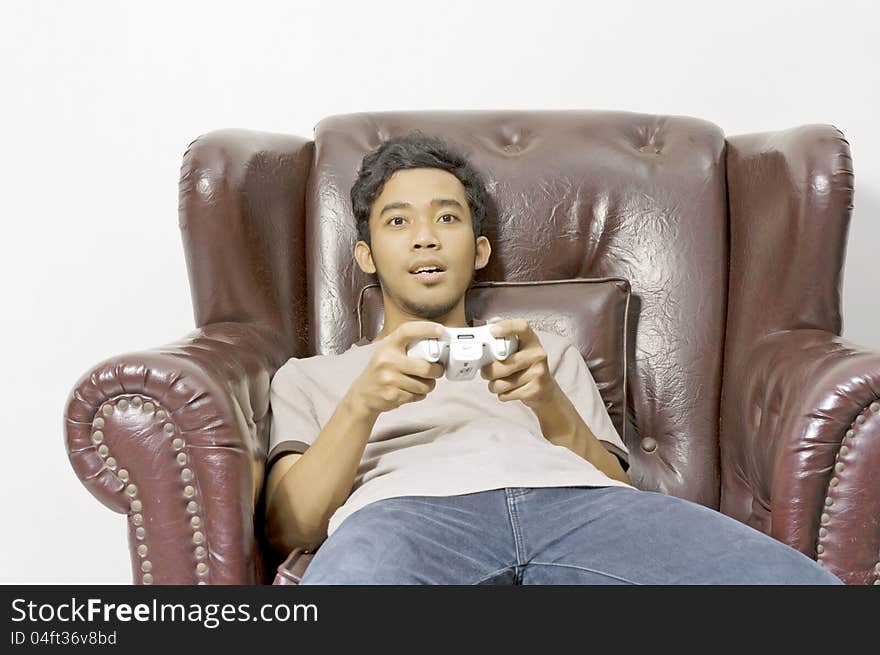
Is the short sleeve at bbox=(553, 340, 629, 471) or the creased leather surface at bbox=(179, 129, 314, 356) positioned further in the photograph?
the creased leather surface at bbox=(179, 129, 314, 356)

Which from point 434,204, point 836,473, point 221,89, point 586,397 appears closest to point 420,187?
point 434,204

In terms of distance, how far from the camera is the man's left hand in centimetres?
162

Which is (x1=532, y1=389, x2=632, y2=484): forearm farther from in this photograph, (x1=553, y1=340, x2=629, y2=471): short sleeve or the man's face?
the man's face

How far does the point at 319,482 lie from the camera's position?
65.6 inches

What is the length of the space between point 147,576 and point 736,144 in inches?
57.9

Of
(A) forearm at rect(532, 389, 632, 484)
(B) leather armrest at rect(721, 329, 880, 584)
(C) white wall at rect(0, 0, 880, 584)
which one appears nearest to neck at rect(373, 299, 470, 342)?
(A) forearm at rect(532, 389, 632, 484)

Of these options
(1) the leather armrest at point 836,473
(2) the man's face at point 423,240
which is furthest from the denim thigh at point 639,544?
(2) the man's face at point 423,240

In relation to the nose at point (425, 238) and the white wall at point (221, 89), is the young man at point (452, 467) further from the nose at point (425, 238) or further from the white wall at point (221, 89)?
the white wall at point (221, 89)

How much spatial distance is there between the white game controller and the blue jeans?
0.19 m

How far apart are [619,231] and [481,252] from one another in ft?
0.96

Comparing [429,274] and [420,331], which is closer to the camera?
[420,331]

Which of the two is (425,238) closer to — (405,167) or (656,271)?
(405,167)
